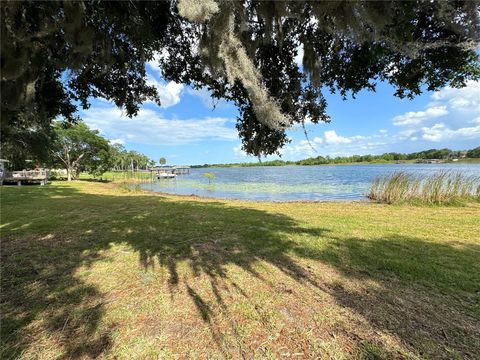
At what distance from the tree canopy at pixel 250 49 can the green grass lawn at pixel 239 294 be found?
67.2 inches

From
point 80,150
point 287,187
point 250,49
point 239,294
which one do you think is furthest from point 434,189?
point 80,150

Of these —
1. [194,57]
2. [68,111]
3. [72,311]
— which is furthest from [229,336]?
[68,111]

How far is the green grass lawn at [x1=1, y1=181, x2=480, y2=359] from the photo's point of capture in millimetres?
2223

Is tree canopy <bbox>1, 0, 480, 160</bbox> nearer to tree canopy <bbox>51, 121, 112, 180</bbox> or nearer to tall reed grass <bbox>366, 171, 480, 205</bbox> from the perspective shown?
tall reed grass <bbox>366, 171, 480, 205</bbox>

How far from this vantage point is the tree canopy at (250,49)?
2057 mm

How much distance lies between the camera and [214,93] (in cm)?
354

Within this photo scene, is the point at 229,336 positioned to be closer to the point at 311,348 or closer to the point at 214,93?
the point at 311,348

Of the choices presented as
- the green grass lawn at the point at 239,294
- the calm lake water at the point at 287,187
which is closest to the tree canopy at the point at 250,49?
the green grass lawn at the point at 239,294

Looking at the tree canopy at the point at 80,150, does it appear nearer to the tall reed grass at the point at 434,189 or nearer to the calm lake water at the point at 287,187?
the calm lake water at the point at 287,187

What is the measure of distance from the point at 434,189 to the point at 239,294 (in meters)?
10.8

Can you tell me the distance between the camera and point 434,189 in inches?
424

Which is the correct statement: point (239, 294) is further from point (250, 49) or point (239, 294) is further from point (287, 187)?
point (287, 187)

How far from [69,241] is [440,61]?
597cm

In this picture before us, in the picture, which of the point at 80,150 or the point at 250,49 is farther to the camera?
the point at 80,150
